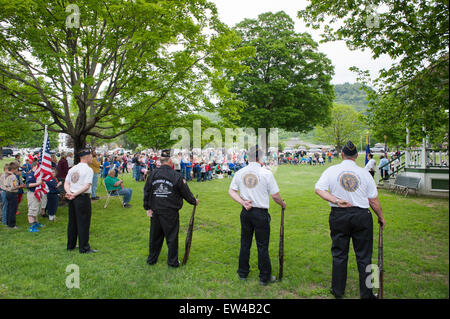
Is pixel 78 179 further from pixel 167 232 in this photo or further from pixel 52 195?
pixel 52 195

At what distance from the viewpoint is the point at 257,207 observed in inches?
168

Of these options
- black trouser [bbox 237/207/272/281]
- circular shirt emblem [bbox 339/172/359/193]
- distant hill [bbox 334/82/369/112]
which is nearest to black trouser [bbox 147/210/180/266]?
black trouser [bbox 237/207/272/281]

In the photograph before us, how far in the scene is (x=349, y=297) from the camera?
3.90 meters

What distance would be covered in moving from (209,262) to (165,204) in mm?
1471

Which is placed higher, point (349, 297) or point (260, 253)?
point (260, 253)

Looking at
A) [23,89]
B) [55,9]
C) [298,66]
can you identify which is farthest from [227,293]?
[298,66]

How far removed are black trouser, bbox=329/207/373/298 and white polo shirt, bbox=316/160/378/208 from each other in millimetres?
150

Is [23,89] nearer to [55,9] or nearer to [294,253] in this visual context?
[55,9]

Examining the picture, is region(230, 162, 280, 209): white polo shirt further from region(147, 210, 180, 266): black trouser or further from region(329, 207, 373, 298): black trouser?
region(147, 210, 180, 266): black trouser

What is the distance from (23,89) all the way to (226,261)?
964 centimetres

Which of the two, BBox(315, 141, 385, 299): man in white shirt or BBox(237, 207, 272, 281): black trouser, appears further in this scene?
BBox(237, 207, 272, 281): black trouser

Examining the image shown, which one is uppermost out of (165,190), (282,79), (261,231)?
(282,79)

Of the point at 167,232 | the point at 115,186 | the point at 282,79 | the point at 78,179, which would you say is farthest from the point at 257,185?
the point at 282,79

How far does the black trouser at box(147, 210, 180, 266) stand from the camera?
4965 mm
